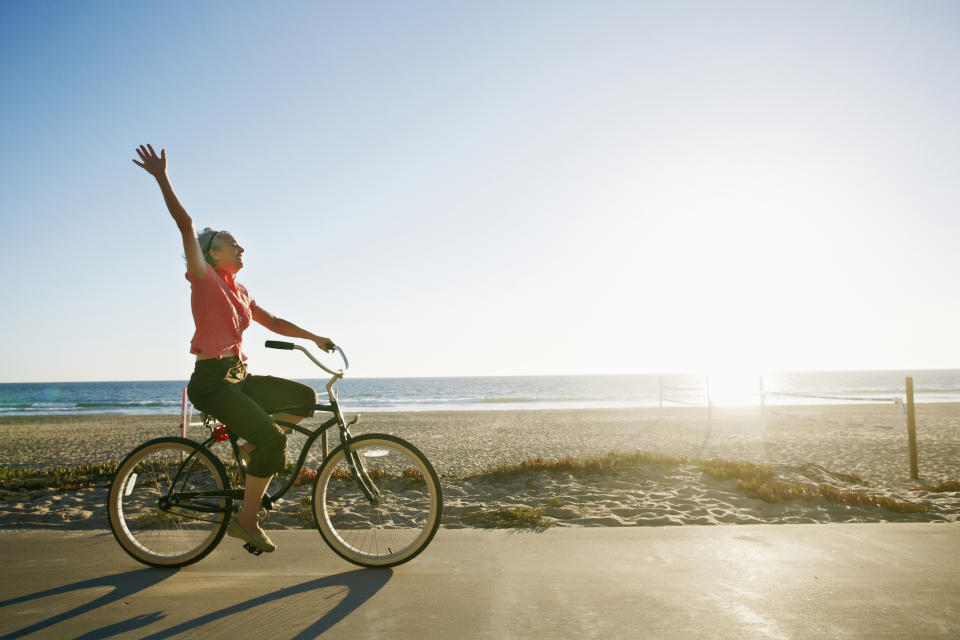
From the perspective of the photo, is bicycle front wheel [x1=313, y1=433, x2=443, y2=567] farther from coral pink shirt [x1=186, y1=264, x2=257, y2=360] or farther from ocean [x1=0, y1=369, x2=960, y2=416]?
ocean [x1=0, y1=369, x2=960, y2=416]

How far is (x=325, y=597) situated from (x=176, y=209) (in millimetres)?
2184

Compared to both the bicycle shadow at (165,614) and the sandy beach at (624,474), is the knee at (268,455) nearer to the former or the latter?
A: the bicycle shadow at (165,614)

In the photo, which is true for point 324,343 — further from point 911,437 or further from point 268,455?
point 911,437

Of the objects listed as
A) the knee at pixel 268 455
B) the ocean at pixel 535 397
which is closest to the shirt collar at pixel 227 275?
the knee at pixel 268 455

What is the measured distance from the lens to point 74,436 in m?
20.4

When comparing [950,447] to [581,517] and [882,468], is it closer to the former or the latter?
[882,468]

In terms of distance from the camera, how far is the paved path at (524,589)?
2.45 meters

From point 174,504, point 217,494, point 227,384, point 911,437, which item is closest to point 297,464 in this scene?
point 217,494

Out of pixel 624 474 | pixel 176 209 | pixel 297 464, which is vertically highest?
pixel 176 209

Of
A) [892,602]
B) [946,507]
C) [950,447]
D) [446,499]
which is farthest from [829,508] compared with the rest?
[950,447]

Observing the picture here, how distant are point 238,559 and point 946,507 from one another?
6636 millimetres

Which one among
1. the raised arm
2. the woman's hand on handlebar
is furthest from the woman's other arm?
the raised arm

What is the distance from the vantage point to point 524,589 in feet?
9.52

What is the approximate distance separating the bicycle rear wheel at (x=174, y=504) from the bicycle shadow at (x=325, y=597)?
2.60ft
